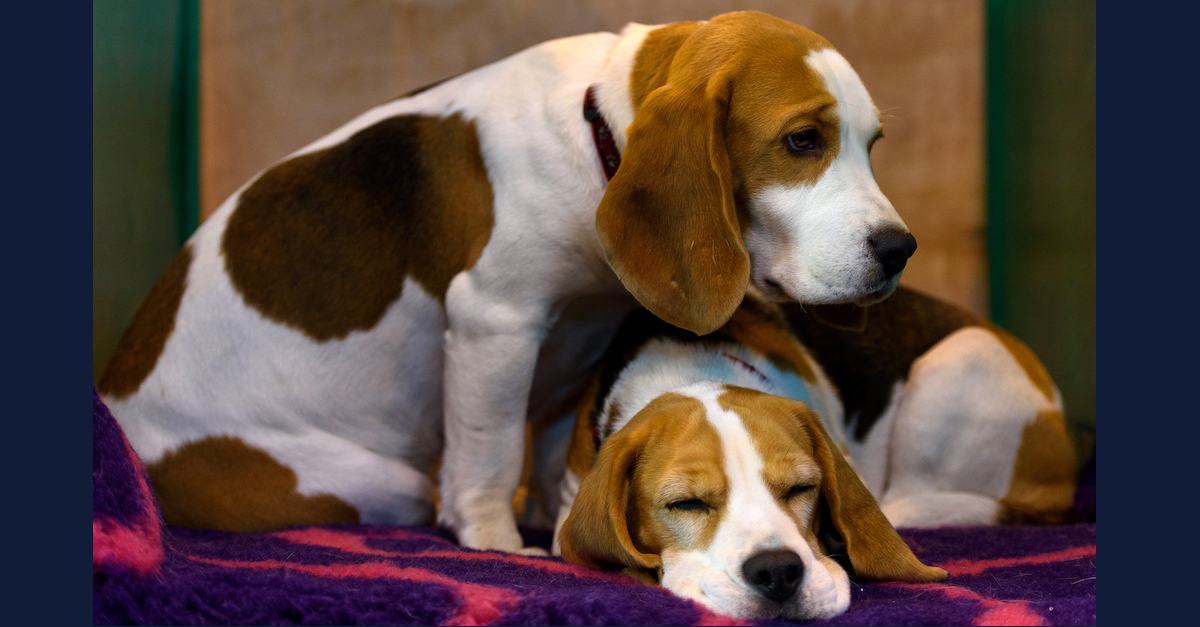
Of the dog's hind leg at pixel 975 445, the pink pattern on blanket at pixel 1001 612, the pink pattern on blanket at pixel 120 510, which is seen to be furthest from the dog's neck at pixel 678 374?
the pink pattern on blanket at pixel 120 510

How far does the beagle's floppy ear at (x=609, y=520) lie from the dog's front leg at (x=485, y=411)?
1.57 ft

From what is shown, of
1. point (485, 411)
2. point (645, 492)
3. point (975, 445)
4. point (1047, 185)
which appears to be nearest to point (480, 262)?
point (485, 411)

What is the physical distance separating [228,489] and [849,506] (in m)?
1.62

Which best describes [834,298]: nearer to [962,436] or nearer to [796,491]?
[796,491]

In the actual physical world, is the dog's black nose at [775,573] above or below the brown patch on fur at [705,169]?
below

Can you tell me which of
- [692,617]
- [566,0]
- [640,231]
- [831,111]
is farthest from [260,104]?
[692,617]

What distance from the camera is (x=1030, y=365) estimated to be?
3.09 m

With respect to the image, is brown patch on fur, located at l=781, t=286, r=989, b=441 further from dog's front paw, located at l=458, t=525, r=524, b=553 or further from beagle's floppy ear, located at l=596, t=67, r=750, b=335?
dog's front paw, located at l=458, t=525, r=524, b=553

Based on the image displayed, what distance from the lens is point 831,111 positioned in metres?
2.20

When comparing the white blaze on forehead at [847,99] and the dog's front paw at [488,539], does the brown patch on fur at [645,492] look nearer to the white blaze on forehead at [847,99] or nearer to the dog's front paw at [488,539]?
the dog's front paw at [488,539]

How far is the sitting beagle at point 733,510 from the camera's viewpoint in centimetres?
175

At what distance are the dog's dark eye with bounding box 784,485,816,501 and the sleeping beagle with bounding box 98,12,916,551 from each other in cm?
Answer: 41

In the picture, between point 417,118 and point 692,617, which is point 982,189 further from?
point 692,617

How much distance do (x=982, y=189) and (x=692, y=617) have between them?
257 cm
